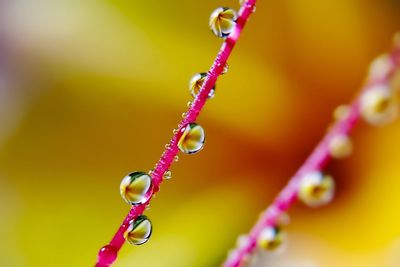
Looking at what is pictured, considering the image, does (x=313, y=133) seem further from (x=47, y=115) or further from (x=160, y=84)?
(x=47, y=115)

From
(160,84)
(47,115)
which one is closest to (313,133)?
(160,84)

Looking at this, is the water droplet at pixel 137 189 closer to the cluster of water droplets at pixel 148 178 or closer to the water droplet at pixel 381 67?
the cluster of water droplets at pixel 148 178

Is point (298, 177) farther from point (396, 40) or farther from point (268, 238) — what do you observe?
point (396, 40)

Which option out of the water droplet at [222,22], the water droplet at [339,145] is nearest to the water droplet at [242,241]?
the water droplet at [339,145]

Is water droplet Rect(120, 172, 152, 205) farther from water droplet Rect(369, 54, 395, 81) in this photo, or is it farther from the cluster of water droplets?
water droplet Rect(369, 54, 395, 81)

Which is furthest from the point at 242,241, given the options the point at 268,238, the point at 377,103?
the point at 377,103

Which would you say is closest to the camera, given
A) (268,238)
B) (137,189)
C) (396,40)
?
(137,189)

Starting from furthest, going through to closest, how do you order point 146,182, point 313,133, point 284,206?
1. point 313,133
2. point 284,206
3. point 146,182

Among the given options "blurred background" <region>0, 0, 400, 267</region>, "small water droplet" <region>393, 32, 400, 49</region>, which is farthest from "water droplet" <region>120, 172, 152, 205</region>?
"small water droplet" <region>393, 32, 400, 49</region>
